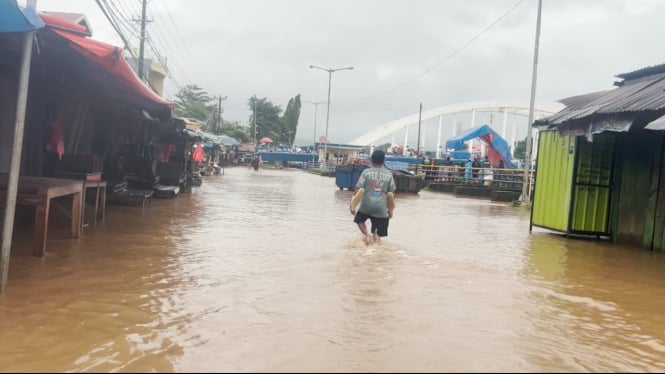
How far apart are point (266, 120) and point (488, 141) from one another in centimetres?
6060

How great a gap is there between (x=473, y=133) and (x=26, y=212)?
23.1 m

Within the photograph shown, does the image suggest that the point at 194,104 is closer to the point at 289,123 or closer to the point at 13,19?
the point at 289,123

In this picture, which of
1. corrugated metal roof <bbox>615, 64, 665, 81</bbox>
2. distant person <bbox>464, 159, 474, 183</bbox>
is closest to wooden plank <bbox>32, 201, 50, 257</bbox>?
corrugated metal roof <bbox>615, 64, 665, 81</bbox>

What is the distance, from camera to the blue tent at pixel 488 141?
28.3 metres

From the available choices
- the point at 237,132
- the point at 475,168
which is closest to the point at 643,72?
the point at 475,168

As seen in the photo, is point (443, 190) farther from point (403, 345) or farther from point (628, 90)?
point (403, 345)

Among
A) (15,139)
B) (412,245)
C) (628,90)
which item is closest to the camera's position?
(15,139)

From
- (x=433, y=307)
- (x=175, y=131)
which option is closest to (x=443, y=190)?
(x=175, y=131)

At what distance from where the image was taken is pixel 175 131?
718 inches

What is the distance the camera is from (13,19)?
4.72 m

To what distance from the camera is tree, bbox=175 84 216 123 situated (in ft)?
252

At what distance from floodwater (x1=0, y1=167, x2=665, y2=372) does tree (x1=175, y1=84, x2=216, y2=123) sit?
69397mm

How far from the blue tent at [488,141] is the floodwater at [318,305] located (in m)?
18.8

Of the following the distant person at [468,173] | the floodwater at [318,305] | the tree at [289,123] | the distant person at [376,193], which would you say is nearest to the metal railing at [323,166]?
the distant person at [468,173]
